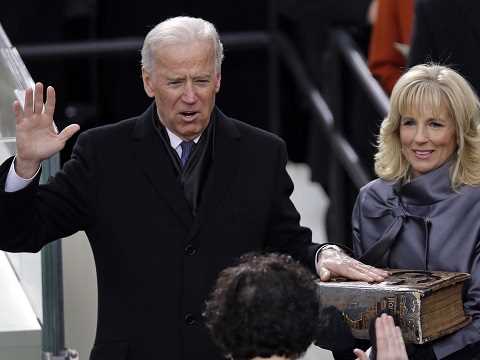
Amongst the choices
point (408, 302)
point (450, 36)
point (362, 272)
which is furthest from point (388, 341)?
point (450, 36)

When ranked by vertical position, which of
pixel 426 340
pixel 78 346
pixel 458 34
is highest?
pixel 458 34

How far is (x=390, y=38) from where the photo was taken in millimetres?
6352

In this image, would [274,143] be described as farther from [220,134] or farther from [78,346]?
[78,346]

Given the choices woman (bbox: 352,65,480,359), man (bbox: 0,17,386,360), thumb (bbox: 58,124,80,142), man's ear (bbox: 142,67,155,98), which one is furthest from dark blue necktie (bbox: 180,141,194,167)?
woman (bbox: 352,65,480,359)

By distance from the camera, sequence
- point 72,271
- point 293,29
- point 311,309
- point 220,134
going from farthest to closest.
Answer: point 293,29, point 72,271, point 220,134, point 311,309

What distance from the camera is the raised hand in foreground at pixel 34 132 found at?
3.92 m

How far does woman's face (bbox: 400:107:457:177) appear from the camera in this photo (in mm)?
4391

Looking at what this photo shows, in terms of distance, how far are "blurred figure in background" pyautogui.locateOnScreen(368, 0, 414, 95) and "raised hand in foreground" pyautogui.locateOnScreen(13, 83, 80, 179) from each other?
264cm

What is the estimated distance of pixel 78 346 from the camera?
202 inches

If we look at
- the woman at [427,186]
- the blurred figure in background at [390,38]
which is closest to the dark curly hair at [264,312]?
the woman at [427,186]

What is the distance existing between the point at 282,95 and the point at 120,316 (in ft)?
16.4

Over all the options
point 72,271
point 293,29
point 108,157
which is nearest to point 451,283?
point 108,157

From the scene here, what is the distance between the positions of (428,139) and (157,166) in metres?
0.83

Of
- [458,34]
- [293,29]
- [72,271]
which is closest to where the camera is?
[72,271]
